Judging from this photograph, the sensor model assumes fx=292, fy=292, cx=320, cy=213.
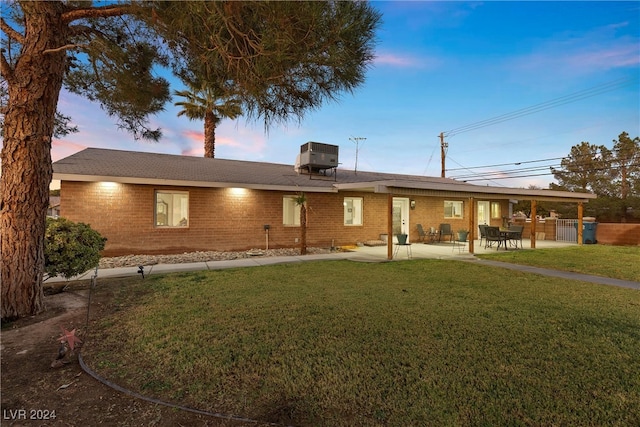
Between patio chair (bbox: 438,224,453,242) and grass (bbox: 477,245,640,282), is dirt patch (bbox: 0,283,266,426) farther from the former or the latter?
patio chair (bbox: 438,224,453,242)

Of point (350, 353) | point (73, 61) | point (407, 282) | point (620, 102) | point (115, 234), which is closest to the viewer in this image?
point (350, 353)

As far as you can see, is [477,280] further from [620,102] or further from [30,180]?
[620,102]

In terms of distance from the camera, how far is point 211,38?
349 cm

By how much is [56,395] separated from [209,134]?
1773 centimetres

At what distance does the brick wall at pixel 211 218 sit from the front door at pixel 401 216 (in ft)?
2.46

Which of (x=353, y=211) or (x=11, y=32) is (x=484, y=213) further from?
(x=11, y=32)

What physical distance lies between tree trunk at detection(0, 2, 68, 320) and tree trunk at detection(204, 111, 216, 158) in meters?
14.0

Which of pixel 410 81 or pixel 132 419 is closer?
pixel 132 419

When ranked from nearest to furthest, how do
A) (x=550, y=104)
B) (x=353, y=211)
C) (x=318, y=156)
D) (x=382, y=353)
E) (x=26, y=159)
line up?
(x=382, y=353) < (x=26, y=159) < (x=353, y=211) < (x=318, y=156) < (x=550, y=104)

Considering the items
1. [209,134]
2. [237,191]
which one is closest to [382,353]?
[237,191]

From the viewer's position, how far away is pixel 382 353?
131 inches

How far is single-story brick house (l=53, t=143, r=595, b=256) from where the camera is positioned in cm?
956

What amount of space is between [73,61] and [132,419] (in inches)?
253

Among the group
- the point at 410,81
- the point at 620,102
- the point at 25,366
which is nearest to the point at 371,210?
the point at 410,81
